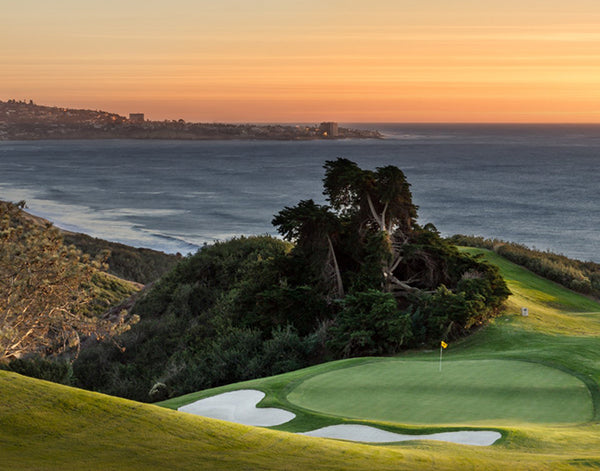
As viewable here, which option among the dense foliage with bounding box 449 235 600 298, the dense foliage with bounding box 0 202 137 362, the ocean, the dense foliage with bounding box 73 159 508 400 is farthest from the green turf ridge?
the ocean

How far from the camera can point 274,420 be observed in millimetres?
11797

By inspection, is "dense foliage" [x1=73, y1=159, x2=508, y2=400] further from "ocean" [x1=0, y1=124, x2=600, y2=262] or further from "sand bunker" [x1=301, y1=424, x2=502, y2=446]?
"ocean" [x1=0, y1=124, x2=600, y2=262]

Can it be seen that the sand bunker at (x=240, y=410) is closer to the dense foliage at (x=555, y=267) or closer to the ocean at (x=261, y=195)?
the dense foliage at (x=555, y=267)

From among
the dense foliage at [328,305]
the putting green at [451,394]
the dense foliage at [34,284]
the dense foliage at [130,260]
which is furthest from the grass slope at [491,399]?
the dense foliage at [130,260]

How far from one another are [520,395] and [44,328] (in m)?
9.59

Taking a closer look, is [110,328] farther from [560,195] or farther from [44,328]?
[560,195]

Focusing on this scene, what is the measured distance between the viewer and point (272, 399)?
1298cm

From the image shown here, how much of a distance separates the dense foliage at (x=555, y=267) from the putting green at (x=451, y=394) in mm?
18129

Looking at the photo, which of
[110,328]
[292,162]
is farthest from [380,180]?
[292,162]

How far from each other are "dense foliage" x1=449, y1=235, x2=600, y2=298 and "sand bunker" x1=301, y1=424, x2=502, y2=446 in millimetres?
23327

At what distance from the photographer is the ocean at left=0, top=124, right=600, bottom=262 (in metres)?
70.2

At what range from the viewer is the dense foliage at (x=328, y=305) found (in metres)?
19.2

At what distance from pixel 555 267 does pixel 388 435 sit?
83.0ft

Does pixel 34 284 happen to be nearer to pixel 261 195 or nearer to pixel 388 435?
pixel 388 435
